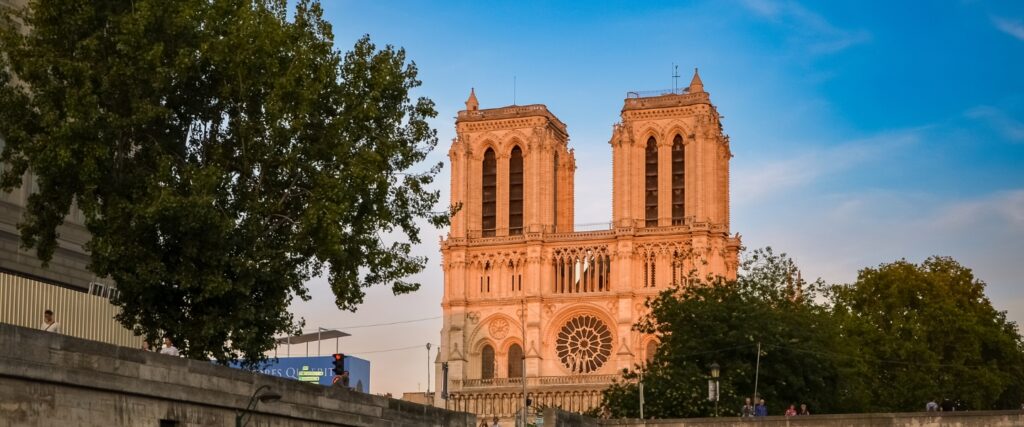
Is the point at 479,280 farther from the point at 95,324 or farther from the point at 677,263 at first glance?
the point at 95,324

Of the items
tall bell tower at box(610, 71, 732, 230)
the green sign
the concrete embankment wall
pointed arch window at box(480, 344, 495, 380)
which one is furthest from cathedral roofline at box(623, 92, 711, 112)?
the concrete embankment wall

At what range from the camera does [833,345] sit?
70.8 metres

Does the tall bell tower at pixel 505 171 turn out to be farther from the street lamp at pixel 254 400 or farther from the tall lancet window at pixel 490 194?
the street lamp at pixel 254 400

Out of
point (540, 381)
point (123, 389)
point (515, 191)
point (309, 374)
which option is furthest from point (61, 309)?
point (515, 191)

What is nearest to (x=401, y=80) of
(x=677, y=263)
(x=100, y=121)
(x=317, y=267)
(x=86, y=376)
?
(x=317, y=267)

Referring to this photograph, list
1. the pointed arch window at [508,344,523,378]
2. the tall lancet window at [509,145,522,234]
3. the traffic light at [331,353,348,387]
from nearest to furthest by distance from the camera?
the traffic light at [331,353,348,387] → the pointed arch window at [508,344,523,378] → the tall lancet window at [509,145,522,234]

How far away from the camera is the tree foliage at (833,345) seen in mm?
61625

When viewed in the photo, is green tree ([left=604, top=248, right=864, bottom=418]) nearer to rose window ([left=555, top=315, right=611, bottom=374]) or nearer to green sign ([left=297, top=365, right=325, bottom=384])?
green sign ([left=297, top=365, right=325, bottom=384])

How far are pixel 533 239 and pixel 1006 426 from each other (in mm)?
76336

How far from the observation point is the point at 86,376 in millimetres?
24656

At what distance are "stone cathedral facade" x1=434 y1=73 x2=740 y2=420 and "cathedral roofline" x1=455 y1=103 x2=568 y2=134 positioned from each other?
0.12 metres

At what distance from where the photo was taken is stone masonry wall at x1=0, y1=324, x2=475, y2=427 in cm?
2338

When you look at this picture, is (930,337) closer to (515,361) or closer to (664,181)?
(664,181)

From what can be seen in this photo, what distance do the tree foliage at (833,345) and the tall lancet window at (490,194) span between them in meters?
34.9
